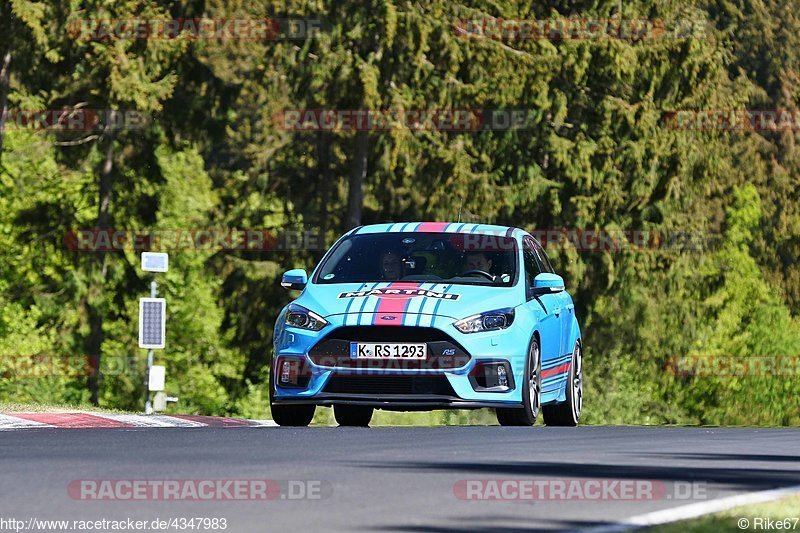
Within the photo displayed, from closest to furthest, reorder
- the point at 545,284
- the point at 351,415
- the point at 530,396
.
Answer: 1. the point at 530,396
2. the point at 545,284
3. the point at 351,415

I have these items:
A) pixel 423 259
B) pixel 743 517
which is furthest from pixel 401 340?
pixel 743 517

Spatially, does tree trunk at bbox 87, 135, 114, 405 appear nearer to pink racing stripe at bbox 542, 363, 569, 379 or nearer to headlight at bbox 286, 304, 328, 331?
pink racing stripe at bbox 542, 363, 569, 379

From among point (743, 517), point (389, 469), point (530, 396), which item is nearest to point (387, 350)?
point (530, 396)

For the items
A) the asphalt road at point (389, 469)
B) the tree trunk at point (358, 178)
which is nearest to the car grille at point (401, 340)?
the asphalt road at point (389, 469)

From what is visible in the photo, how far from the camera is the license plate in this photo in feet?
51.9

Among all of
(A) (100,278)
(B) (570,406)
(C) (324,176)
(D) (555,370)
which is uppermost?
(D) (555,370)

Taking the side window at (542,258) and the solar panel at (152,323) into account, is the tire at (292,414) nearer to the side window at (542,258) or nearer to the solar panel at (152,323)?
the side window at (542,258)

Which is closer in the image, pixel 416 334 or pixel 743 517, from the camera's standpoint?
pixel 743 517

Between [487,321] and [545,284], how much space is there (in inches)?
40.8

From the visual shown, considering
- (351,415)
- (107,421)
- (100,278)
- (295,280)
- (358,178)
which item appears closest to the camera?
(295,280)

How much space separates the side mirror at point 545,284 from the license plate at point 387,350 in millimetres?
1582

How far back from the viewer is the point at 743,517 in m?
8.81

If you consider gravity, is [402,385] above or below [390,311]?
below

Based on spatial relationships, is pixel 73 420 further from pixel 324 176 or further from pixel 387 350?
pixel 324 176
